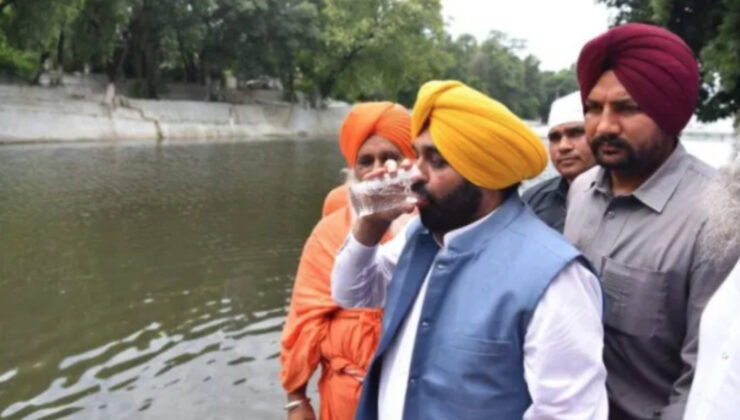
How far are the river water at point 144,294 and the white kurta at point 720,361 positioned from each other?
1.88ft

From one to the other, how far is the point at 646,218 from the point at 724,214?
1.31 ft

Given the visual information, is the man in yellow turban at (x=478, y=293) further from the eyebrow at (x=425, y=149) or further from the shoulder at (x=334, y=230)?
the shoulder at (x=334, y=230)

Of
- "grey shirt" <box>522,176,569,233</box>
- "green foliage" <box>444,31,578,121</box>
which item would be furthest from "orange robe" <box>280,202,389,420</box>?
"green foliage" <box>444,31,578,121</box>

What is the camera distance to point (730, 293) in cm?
136

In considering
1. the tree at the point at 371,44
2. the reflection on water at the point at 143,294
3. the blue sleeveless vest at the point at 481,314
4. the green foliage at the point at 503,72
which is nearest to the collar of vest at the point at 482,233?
the blue sleeveless vest at the point at 481,314

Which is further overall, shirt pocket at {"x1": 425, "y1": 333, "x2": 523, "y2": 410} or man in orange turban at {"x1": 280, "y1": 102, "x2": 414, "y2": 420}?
man in orange turban at {"x1": 280, "y1": 102, "x2": 414, "y2": 420}

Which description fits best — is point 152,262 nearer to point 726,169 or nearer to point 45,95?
point 726,169

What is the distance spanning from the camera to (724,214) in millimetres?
1596

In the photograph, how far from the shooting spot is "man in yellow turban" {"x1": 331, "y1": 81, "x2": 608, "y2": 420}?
1.67 m

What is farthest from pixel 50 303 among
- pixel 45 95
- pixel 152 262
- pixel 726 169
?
pixel 45 95

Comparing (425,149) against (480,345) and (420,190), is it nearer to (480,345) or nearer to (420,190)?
(420,190)

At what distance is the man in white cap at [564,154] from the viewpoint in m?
3.22

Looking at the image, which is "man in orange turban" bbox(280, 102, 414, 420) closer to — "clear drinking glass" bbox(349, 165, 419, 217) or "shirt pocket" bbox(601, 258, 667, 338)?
"clear drinking glass" bbox(349, 165, 419, 217)

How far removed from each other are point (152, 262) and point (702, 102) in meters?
8.36
